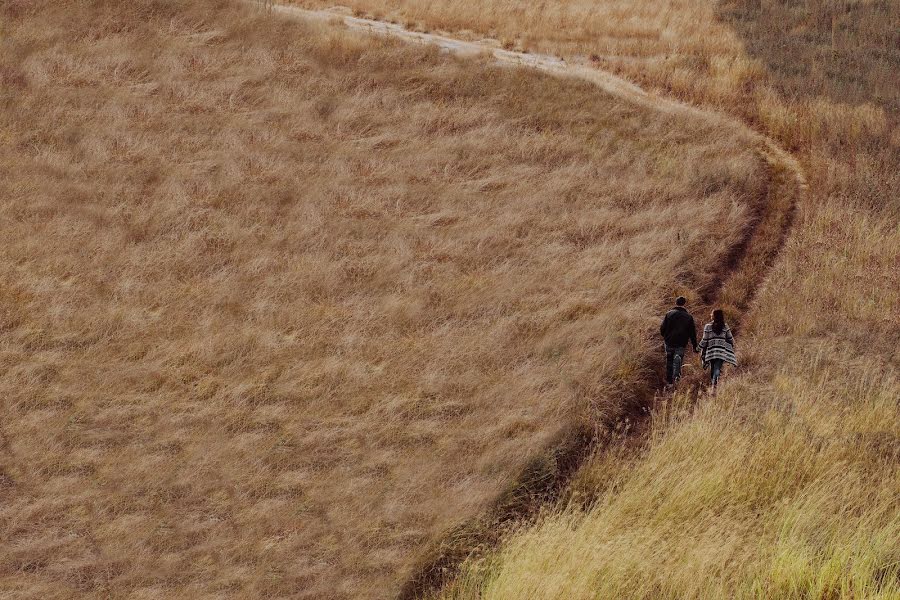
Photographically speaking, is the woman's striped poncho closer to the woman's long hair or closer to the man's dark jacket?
the woman's long hair

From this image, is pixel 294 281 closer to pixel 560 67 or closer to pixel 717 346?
pixel 717 346

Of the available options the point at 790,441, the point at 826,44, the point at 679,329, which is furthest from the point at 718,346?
the point at 826,44

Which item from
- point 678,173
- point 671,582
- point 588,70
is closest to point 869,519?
point 671,582

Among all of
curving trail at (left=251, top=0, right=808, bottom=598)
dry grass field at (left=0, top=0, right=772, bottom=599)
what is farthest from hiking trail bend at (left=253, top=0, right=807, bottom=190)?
Result: dry grass field at (left=0, top=0, right=772, bottom=599)

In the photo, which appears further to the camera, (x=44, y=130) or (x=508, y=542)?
(x=44, y=130)

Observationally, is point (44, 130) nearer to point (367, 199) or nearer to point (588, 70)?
point (367, 199)

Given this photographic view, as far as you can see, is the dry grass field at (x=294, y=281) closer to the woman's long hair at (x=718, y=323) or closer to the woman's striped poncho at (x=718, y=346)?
the woman's striped poncho at (x=718, y=346)
